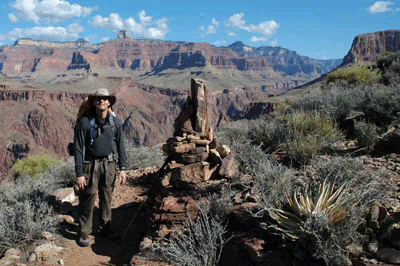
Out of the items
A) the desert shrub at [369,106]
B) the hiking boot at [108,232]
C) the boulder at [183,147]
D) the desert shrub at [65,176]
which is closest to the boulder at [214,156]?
the boulder at [183,147]

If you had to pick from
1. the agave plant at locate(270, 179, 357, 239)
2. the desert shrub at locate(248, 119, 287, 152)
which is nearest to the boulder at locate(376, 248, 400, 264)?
the agave plant at locate(270, 179, 357, 239)

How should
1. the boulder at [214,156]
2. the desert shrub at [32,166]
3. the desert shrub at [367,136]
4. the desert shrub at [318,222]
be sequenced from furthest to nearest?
the desert shrub at [32,166] → the desert shrub at [367,136] → the boulder at [214,156] → the desert shrub at [318,222]

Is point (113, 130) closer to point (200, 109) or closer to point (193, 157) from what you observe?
point (193, 157)

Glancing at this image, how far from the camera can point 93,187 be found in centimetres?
495

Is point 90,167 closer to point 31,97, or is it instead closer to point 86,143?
point 86,143

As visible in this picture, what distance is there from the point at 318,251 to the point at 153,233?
2.68 m

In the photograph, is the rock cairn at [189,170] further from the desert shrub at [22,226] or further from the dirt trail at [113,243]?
the desert shrub at [22,226]

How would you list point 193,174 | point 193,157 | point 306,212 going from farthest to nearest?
1. point 193,157
2. point 193,174
3. point 306,212

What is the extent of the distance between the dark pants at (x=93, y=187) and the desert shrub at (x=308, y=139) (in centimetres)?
312

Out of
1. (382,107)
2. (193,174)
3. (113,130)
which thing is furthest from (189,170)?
(382,107)

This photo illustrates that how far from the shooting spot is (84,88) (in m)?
144

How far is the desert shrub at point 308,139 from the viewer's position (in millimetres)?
6082

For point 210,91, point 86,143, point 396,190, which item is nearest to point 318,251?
point 396,190

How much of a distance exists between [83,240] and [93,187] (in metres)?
0.87
